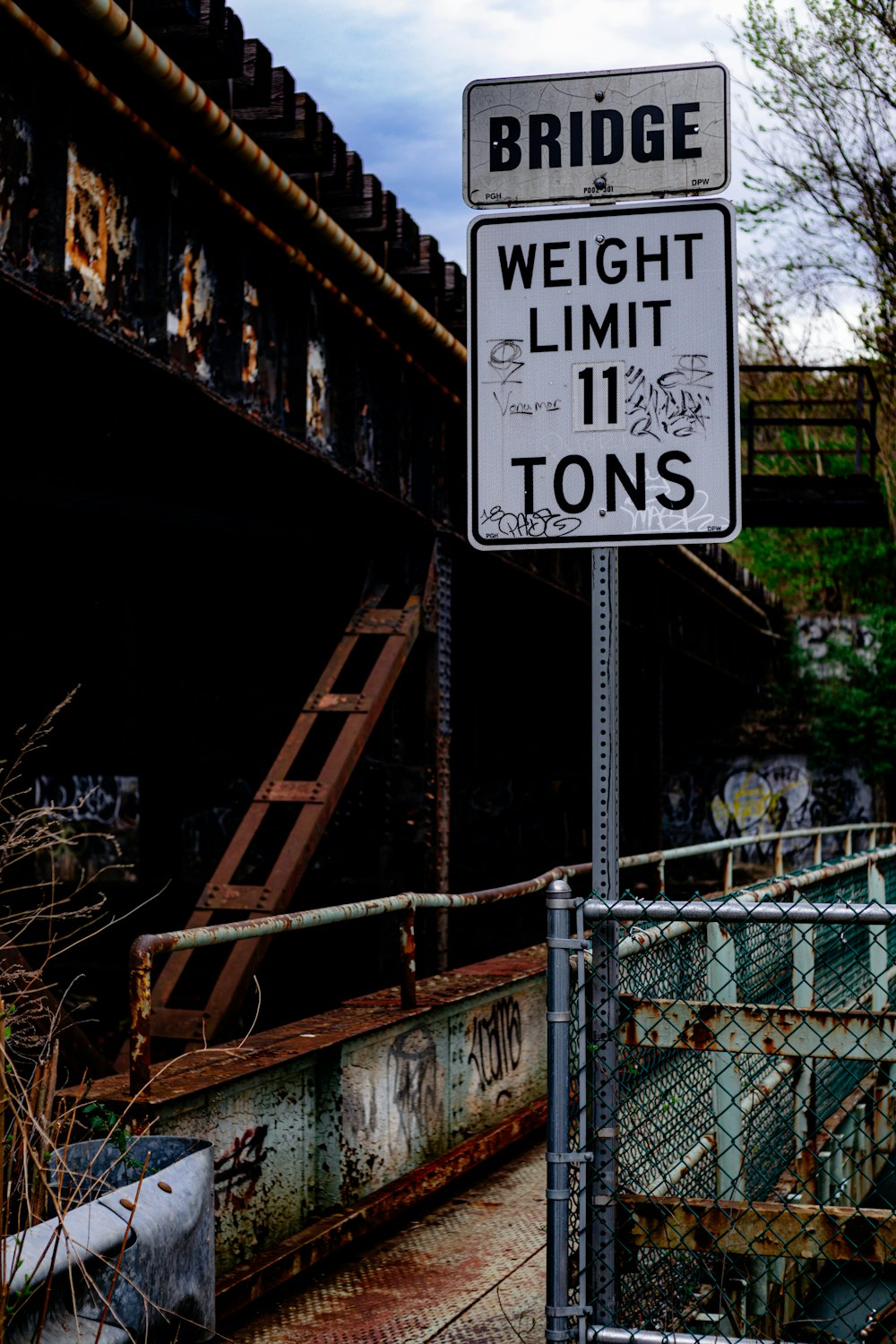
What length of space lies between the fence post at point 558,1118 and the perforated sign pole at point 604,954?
3.6 inches

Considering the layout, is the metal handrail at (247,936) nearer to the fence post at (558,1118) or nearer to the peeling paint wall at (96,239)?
the fence post at (558,1118)

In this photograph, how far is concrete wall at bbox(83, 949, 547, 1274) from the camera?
4.91 meters

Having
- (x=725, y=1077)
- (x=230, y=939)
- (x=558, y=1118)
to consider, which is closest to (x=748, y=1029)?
(x=558, y=1118)

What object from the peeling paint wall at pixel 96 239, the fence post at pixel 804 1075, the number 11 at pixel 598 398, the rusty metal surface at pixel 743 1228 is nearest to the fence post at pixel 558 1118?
the rusty metal surface at pixel 743 1228

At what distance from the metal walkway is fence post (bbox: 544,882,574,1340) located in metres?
1.33

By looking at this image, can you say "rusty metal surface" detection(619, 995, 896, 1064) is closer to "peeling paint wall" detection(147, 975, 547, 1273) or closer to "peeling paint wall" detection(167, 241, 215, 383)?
"peeling paint wall" detection(147, 975, 547, 1273)

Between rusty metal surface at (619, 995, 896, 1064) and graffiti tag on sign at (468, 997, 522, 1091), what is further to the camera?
graffiti tag on sign at (468, 997, 522, 1091)

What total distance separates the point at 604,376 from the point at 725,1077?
2.81 metres

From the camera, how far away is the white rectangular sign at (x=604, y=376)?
141 inches

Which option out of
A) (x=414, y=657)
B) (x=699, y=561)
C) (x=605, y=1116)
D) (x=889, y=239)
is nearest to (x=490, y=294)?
(x=605, y=1116)

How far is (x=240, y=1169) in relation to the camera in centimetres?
501

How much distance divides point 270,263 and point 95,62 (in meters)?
1.85

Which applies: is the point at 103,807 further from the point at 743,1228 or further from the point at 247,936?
the point at 743,1228

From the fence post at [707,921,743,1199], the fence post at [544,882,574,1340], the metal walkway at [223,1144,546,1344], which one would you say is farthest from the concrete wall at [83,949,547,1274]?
the fence post at [707,921,743,1199]
